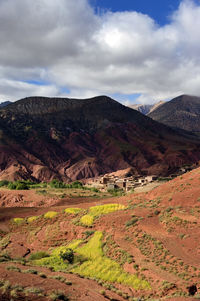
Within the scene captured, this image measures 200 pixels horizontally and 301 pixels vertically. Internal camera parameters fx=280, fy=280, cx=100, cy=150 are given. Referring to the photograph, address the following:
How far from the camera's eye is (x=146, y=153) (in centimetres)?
14250

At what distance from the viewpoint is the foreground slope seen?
1612cm

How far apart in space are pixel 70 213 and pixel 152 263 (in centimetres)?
1829

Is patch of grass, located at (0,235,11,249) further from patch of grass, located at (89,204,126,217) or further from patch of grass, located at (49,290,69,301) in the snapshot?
patch of grass, located at (49,290,69,301)

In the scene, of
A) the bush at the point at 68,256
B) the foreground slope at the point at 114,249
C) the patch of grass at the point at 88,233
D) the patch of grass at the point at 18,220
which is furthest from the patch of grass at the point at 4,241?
the bush at the point at 68,256

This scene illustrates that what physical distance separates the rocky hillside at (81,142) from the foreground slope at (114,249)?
73389 millimetres

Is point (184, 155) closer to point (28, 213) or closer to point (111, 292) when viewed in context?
point (28, 213)

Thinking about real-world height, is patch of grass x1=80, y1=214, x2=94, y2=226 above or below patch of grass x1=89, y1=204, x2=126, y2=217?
below

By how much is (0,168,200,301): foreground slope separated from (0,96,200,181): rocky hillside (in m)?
73.4

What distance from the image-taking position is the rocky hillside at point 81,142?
12144 cm

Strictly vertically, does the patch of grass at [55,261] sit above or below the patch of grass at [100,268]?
below

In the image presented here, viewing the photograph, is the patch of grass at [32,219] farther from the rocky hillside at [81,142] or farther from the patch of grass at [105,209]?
the rocky hillside at [81,142]

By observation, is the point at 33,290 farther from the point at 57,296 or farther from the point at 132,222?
the point at 132,222

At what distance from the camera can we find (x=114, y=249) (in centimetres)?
2383

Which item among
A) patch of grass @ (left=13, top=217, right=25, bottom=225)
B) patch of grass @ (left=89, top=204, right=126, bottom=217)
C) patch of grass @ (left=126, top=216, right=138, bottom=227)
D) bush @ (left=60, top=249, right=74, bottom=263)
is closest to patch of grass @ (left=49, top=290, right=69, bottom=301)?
bush @ (left=60, top=249, right=74, bottom=263)
